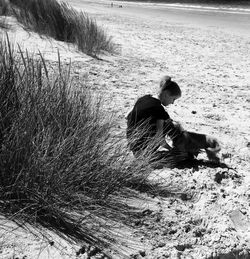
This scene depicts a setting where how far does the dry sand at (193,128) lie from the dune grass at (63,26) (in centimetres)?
27

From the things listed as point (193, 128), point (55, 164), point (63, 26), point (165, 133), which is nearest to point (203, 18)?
point (63, 26)

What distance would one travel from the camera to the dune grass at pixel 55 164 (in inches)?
75.4

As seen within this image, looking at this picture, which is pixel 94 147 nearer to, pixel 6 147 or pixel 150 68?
pixel 6 147

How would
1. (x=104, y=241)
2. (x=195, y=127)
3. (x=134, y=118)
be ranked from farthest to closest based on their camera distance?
(x=195, y=127)
(x=134, y=118)
(x=104, y=241)

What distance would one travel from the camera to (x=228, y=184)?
2537 mm

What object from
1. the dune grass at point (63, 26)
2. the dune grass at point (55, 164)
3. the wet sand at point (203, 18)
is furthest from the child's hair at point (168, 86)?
the wet sand at point (203, 18)


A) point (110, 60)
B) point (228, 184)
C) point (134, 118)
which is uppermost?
point (134, 118)

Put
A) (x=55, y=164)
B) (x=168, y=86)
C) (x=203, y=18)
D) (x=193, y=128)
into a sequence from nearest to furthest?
(x=55, y=164), (x=168, y=86), (x=193, y=128), (x=203, y=18)

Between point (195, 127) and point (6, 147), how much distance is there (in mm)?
2070

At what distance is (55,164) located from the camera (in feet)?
6.36

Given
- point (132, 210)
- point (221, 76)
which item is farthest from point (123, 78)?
point (132, 210)

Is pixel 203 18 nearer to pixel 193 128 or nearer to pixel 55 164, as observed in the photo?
pixel 193 128

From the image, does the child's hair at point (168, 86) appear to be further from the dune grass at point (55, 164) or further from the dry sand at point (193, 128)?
the dune grass at point (55, 164)

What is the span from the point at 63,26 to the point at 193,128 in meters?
4.12
